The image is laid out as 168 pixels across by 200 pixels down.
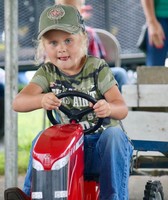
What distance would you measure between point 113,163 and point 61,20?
2.48 feet

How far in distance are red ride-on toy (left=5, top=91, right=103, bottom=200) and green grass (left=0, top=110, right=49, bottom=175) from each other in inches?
102

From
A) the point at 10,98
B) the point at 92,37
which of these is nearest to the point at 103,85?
the point at 10,98

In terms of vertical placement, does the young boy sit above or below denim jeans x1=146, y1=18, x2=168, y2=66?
below

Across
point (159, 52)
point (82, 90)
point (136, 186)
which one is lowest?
point (136, 186)

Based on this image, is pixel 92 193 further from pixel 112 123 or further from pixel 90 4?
pixel 90 4

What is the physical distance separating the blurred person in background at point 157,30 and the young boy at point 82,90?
126cm

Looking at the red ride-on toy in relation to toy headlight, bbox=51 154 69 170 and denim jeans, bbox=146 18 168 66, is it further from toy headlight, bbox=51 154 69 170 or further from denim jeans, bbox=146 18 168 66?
denim jeans, bbox=146 18 168 66

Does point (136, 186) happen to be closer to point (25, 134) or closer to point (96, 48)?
point (96, 48)

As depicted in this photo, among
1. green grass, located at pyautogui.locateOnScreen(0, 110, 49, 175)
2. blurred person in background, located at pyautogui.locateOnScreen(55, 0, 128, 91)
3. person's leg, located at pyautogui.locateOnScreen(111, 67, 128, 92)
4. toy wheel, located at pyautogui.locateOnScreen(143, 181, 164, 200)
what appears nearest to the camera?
toy wheel, located at pyautogui.locateOnScreen(143, 181, 164, 200)

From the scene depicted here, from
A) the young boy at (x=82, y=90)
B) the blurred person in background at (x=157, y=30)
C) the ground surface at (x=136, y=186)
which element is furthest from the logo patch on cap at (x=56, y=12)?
the ground surface at (x=136, y=186)

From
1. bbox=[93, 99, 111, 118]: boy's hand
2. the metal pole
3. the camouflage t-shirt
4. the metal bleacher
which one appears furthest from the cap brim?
the metal bleacher

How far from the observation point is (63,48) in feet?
11.4

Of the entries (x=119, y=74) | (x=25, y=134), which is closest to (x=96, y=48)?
(x=119, y=74)

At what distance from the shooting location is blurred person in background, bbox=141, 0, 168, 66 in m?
4.84
